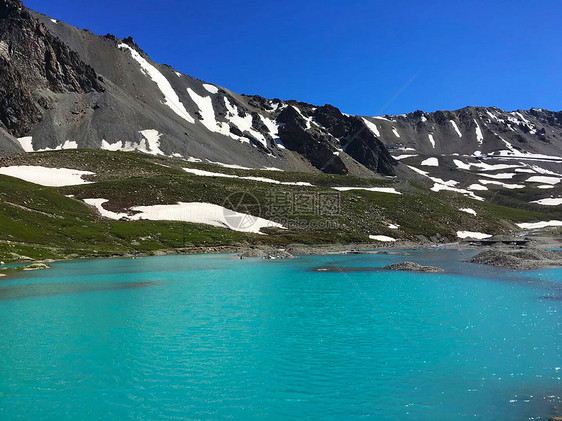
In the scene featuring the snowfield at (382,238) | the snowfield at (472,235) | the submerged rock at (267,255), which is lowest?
the submerged rock at (267,255)

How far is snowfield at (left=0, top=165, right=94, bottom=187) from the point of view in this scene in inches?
4420

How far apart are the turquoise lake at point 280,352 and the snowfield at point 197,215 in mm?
60320

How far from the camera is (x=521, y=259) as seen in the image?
58.8 m

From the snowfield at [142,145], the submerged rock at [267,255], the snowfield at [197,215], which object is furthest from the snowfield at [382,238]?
the snowfield at [142,145]

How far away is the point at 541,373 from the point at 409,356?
5.39 m

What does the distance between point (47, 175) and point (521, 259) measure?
384 ft

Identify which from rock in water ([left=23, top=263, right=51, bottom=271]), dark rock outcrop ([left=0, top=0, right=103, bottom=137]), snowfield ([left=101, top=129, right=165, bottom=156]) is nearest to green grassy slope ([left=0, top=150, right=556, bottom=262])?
rock in water ([left=23, top=263, right=51, bottom=271])

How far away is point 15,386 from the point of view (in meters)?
16.6

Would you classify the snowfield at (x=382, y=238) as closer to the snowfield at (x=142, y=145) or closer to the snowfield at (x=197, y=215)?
the snowfield at (x=197, y=215)

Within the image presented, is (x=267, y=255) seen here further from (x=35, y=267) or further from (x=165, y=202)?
(x=165, y=202)

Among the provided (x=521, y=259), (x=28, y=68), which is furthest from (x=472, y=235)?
(x=28, y=68)

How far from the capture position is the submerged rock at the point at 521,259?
5606 centimetres

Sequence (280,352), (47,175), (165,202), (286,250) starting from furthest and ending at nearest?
(47,175)
(165,202)
(286,250)
(280,352)

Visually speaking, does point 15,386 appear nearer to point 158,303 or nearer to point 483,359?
point 158,303
